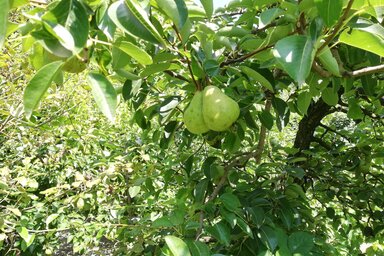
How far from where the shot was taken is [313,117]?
2021 millimetres

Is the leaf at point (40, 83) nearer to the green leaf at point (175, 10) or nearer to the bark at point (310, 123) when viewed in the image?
the green leaf at point (175, 10)

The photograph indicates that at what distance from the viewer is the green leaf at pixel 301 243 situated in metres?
1.10

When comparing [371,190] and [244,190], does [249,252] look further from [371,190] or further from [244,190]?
[371,190]

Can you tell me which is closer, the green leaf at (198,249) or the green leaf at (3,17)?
the green leaf at (3,17)

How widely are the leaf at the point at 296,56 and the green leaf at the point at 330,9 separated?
0.05 m

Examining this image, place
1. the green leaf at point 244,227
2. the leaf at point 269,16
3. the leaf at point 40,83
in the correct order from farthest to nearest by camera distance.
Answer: the green leaf at point 244,227 < the leaf at point 269,16 < the leaf at point 40,83

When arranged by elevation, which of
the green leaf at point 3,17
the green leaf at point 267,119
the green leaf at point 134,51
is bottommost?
the green leaf at point 267,119

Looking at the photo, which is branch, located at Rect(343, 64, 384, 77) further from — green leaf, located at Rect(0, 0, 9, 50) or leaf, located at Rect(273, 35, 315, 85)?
green leaf, located at Rect(0, 0, 9, 50)

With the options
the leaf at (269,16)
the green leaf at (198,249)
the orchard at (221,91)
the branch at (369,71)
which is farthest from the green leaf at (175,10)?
the green leaf at (198,249)

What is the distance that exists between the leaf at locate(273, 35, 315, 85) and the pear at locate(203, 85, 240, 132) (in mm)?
333

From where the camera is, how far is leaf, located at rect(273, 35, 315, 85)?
611 millimetres

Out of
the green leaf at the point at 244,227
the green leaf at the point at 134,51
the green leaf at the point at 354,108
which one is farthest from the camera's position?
the green leaf at the point at 354,108

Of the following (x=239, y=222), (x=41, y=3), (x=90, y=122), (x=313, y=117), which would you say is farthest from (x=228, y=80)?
(x=90, y=122)

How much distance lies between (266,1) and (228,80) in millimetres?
272
